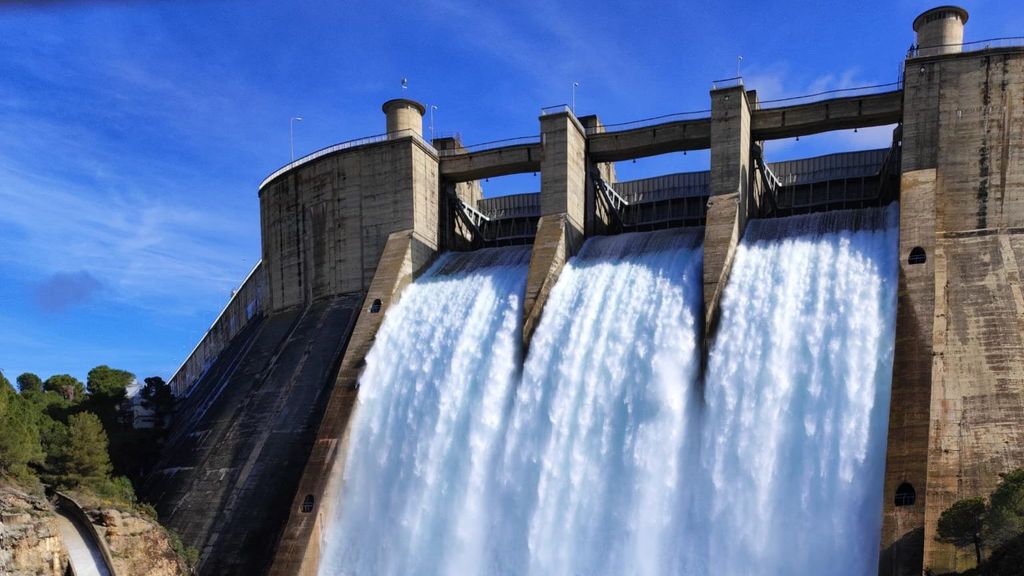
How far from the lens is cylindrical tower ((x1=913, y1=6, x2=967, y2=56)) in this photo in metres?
29.2

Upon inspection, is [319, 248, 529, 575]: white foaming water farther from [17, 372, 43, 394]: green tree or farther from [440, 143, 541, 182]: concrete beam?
[17, 372, 43, 394]: green tree

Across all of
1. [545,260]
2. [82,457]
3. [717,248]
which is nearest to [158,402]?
[82,457]

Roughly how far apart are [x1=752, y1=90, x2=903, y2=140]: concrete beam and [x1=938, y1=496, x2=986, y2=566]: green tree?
49.1 ft

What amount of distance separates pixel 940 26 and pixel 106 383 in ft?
128

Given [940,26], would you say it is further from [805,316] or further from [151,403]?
[151,403]

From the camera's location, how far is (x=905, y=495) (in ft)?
71.1

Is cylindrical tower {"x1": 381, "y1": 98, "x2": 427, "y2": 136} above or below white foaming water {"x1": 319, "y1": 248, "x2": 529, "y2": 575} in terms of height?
above

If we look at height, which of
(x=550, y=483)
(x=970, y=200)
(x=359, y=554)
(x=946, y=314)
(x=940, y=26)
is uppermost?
(x=940, y=26)

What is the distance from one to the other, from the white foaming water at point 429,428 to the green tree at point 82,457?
871 cm

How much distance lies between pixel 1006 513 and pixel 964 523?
945 mm

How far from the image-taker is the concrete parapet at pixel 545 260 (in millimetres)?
30750

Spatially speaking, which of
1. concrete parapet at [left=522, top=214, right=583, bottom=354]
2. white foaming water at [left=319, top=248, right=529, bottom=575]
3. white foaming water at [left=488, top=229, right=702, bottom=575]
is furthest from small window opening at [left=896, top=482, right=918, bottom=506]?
→ concrete parapet at [left=522, top=214, right=583, bottom=354]

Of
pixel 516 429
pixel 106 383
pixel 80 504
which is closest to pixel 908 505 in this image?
pixel 516 429

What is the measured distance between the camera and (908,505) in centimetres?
2148
